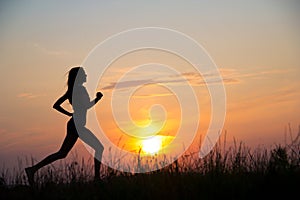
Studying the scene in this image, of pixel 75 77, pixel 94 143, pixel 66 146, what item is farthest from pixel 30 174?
pixel 75 77

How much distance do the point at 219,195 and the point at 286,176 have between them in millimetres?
1376

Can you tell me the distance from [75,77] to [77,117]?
0.81m

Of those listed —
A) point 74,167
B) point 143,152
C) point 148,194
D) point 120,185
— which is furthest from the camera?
point 143,152

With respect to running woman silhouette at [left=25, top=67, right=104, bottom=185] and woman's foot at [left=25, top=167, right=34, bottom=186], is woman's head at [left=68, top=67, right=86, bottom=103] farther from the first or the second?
woman's foot at [left=25, top=167, right=34, bottom=186]

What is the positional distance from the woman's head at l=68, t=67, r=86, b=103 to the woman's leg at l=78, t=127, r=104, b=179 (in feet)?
2.52

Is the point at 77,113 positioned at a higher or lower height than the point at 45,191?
higher

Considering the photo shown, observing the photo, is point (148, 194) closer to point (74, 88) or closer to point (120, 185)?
point (120, 185)

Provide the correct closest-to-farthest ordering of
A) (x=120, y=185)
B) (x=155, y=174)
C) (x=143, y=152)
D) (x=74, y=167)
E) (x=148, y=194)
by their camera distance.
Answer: (x=148, y=194) < (x=120, y=185) < (x=155, y=174) < (x=74, y=167) < (x=143, y=152)

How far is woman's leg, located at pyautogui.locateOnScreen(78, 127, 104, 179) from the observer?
11.3 metres

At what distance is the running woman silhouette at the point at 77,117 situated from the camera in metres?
11.5

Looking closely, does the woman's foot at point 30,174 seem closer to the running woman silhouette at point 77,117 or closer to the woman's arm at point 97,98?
the running woman silhouette at point 77,117

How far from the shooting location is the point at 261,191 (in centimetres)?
923

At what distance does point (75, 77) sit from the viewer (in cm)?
1169

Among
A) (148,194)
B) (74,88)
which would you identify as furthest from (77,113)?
(148,194)
